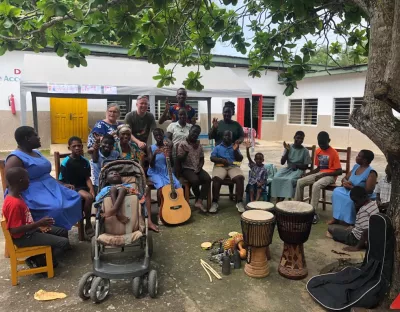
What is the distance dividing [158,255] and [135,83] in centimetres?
624

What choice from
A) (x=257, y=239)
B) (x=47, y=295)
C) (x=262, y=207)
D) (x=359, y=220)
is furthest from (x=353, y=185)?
(x=47, y=295)

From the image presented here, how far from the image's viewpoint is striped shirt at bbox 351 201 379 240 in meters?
4.11

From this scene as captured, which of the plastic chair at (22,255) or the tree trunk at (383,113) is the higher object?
the tree trunk at (383,113)

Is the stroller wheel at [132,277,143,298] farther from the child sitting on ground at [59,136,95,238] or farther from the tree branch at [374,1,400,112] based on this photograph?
the tree branch at [374,1,400,112]

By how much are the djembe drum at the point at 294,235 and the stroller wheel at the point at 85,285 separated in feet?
6.67

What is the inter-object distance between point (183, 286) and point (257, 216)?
1.10 meters

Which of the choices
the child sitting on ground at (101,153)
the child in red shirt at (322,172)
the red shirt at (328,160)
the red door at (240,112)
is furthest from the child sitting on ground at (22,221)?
the red door at (240,112)

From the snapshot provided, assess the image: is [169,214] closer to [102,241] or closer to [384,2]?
[102,241]

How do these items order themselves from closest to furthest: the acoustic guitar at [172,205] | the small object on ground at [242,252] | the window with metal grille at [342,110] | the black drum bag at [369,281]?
the black drum bag at [369,281], the small object on ground at [242,252], the acoustic guitar at [172,205], the window with metal grille at [342,110]

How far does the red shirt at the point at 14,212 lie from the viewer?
3.27 metres

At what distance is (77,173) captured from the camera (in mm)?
4656

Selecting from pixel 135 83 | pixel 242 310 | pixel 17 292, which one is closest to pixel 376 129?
pixel 242 310

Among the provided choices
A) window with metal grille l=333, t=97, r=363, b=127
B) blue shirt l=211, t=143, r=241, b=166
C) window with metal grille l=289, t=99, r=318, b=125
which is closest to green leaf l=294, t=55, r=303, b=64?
blue shirt l=211, t=143, r=241, b=166

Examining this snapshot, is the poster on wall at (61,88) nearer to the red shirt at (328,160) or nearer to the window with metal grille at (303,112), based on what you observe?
the red shirt at (328,160)
